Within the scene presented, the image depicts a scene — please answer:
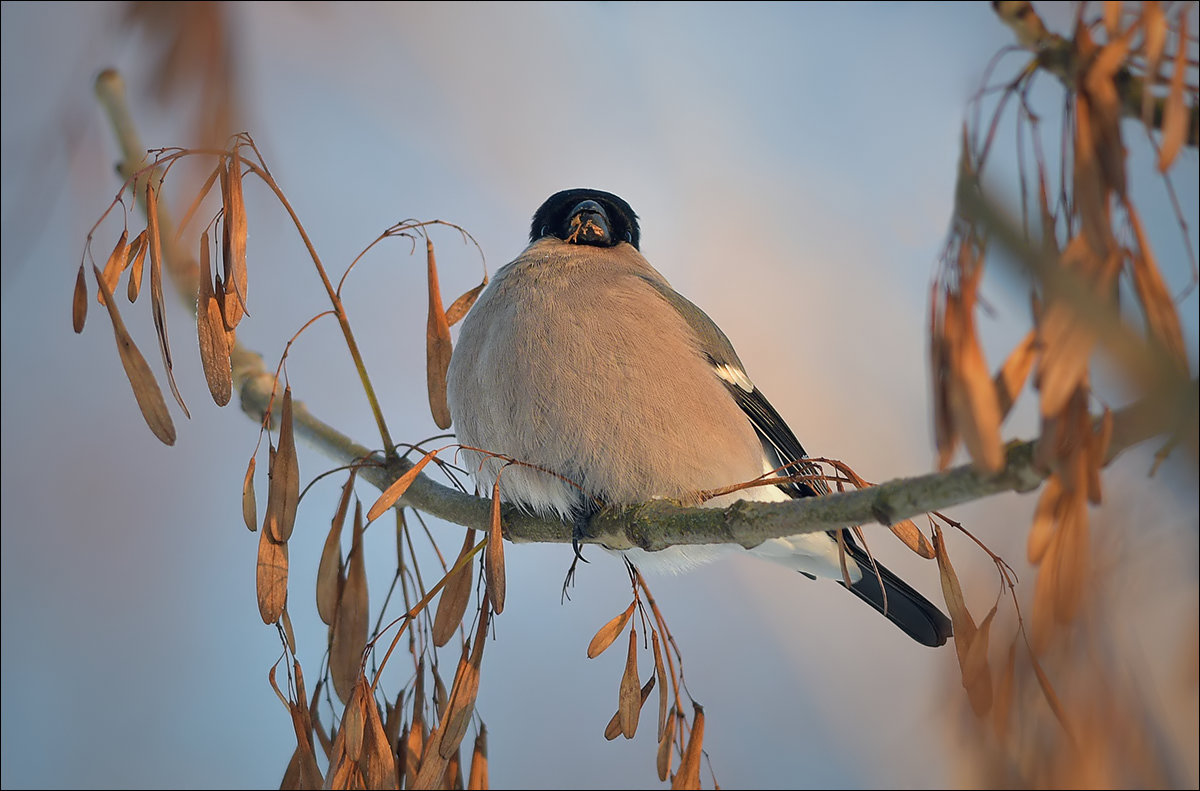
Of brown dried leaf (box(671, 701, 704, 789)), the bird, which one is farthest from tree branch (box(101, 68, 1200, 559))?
brown dried leaf (box(671, 701, 704, 789))

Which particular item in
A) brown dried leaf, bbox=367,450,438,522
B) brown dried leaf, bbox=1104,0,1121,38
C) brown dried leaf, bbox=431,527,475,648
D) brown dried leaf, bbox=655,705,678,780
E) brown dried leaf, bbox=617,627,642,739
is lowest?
brown dried leaf, bbox=655,705,678,780

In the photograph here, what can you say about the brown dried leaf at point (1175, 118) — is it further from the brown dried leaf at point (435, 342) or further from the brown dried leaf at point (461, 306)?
the brown dried leaf at point (461, 306)

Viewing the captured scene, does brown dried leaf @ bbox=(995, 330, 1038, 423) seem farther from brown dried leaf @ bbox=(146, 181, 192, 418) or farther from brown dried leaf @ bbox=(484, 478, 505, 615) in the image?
brown dried leaf @ bbox=(146, 181, 192, 418)

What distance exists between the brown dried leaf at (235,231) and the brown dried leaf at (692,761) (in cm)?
→ 99

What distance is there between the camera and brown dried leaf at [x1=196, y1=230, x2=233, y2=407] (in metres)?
1.51

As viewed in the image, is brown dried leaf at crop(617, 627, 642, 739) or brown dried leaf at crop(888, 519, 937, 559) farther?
brown dried leaf at crop(617, 627, 642, 739)

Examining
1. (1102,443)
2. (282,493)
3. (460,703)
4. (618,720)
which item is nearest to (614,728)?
(618,720)

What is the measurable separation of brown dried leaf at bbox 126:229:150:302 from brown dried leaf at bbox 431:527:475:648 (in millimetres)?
665

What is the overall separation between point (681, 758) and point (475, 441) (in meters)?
0.89

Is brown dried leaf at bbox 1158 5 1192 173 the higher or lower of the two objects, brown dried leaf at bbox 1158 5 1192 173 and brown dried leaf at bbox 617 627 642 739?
the higher

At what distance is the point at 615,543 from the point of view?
2.06 metres

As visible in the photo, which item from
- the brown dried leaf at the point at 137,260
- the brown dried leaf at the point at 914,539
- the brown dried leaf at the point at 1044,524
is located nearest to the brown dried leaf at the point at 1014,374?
the brown dried leaf at the point at 1044,524

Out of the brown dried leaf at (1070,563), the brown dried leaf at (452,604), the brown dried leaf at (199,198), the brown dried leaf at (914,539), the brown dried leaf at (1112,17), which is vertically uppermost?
the brown dried leaf at (199,198)

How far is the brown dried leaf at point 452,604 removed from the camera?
1760 millimetres
